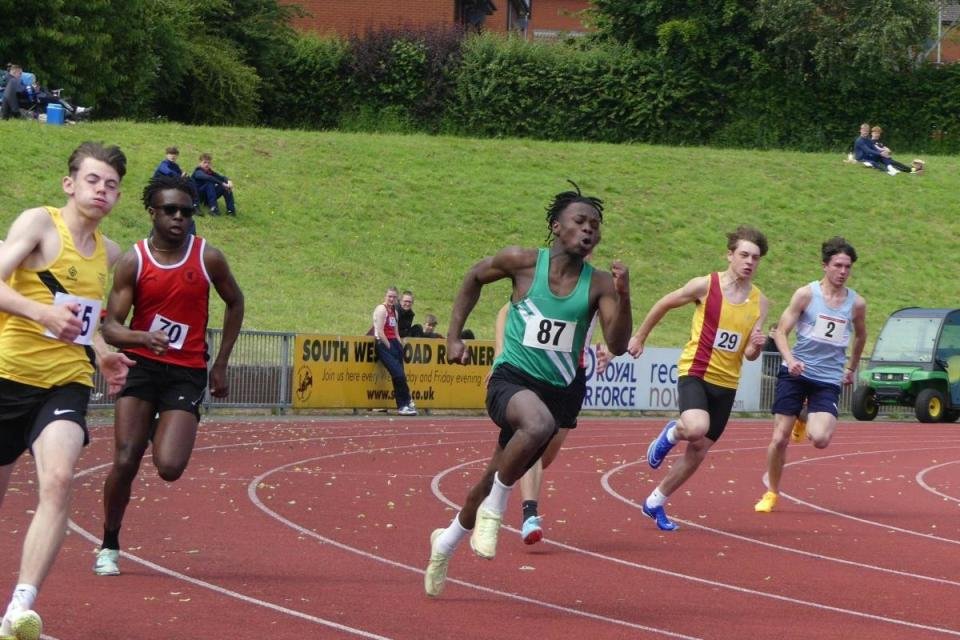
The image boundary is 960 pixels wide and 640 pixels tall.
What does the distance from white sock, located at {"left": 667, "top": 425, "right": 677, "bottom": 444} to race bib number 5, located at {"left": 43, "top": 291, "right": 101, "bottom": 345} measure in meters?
5.40

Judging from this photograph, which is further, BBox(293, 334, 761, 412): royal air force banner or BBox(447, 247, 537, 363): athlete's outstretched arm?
BBox(293, 334, 761, 412): royal air force banner

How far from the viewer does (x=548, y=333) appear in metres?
8.11

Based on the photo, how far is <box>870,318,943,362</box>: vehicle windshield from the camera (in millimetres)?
29484

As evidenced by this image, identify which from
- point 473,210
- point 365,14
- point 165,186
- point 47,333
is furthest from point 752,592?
point 365,14

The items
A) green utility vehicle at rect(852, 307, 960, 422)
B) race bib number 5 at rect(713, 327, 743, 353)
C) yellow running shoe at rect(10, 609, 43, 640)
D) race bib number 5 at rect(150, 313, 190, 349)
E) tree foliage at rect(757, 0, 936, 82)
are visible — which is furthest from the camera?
tree foliage at rect(757, 0, 936, 82)

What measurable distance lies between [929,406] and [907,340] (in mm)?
1797

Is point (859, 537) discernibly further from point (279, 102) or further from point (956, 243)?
point (279, 102)

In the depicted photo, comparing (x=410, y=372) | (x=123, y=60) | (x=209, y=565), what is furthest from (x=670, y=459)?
(x=123, y=60)

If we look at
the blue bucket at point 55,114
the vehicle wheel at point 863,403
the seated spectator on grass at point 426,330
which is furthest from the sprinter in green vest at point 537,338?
the blue bucket at point 55,114

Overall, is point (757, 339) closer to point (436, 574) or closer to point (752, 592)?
point (752, 592)

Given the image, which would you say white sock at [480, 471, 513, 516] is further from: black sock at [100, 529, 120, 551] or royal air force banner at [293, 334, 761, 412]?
royal air force banner at [293, 334, 761, 412]

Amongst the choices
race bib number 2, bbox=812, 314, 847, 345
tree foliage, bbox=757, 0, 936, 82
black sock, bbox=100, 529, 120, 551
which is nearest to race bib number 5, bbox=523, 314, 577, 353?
black sock, bbox=100, 529, 120, 551

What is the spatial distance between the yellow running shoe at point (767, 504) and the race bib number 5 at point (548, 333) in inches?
200

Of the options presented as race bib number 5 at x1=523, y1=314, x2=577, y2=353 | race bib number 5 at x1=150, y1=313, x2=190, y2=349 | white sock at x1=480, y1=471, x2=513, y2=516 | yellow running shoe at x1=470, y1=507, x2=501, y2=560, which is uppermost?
race bib number 5 at x1=523, y1=314, x2=577, y2=353
